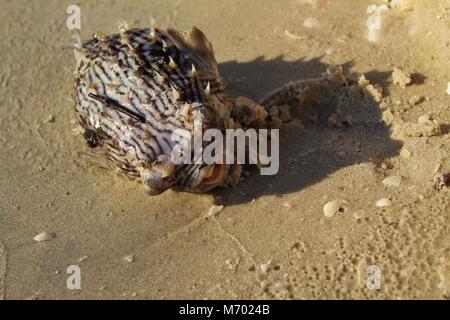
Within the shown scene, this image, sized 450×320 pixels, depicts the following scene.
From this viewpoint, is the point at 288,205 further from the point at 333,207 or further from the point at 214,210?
the point at 214,210

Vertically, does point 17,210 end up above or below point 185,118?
below

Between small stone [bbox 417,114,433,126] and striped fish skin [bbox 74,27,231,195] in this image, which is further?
small stone [bbox 417,114,433,126]

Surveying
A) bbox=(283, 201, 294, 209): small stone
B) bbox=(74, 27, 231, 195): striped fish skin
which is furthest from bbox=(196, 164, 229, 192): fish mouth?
bbox=(283, 201, 294, 209): small stone

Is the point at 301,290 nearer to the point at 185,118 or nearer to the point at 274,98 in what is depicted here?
the point at 185,118

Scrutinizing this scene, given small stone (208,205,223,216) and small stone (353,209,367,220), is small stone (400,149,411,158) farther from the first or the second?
small stone (208,205,223,216)

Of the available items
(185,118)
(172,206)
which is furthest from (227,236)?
(185,118)

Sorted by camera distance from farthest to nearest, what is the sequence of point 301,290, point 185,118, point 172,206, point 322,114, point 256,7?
point 256,7
point 322,114
point 172,206
point 185,118
point 301,290
